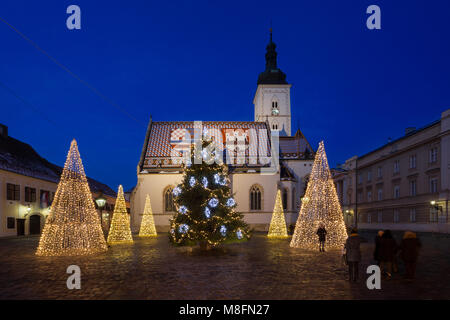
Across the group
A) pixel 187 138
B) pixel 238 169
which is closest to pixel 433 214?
pixel 238 169

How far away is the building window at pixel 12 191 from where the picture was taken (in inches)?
1236

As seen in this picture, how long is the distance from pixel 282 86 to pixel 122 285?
58.7m

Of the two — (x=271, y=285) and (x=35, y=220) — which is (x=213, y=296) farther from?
(x=35, y=220)

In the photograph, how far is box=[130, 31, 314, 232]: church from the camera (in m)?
40.7

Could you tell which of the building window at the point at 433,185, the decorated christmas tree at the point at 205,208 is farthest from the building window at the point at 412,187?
the decorated christmas tree at the point at 205,208

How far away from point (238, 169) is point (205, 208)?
24.0 metres

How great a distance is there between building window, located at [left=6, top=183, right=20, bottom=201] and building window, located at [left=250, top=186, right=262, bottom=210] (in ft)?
78.2

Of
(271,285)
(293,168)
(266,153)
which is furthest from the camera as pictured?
(293,168)

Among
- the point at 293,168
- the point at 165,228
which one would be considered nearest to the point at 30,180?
the point at 165,228

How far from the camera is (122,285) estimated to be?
9.51 meters

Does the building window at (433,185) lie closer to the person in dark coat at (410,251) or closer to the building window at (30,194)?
the person in dark coat at (410,251)

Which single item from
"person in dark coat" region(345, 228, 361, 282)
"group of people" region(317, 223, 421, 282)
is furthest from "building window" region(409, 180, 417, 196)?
"person in dark coat" region(345, 228, 361, 282)
